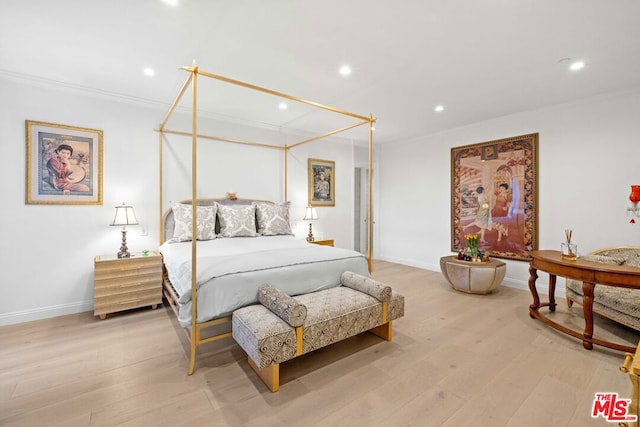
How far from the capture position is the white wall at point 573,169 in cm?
348

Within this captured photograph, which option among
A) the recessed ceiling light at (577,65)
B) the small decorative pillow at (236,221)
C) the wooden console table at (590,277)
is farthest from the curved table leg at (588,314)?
the small decorative pillow at (236,221)

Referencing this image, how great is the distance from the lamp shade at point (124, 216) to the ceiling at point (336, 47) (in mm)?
1429

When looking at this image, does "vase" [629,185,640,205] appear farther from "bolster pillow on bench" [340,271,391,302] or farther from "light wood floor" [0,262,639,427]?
"bolster pillow on bench" [340,271,391,302]

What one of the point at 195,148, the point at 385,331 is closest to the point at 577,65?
the point at 385,331

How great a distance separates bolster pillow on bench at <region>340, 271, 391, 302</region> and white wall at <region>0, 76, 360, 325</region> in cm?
253

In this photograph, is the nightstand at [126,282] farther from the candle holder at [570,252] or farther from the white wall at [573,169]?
the white wall at [573,169]

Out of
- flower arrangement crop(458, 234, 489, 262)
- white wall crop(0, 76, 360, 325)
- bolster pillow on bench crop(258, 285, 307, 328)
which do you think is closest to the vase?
flower arrangement crop(458, 234, 489, 262)

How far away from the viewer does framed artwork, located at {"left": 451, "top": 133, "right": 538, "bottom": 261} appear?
166 inches

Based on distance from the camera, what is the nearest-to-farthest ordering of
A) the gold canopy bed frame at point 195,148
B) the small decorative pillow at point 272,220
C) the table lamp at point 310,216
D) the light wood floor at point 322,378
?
the light wood floor at point 322,378 → the gold canopy bed frame at point 195,148 → the small decorative pillow at point 272,220 → the table lamp at point 310,216

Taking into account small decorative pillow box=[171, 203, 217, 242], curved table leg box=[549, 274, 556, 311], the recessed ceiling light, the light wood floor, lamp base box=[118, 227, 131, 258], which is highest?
the recessed ceiling light

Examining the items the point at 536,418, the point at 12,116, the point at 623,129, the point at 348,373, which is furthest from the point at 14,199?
the point at 623,129

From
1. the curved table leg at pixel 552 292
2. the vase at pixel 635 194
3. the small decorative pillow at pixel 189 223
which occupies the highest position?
the vase at pixel 635 194

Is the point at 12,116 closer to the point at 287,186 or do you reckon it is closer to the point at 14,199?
the point at 14,199

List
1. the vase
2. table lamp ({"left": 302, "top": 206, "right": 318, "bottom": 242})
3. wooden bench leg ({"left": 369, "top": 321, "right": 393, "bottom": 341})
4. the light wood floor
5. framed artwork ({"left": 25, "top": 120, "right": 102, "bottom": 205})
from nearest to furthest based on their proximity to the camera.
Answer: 1. the light wood floor
2. wooden bench leg ({"left": 369, "top": 321, "right": 393, "bottom": 341})
3. framed artwork ({"left": 25, "top": 120, "right": 102, "bottom": 205})
4. the vase
5. table lamp ({"left": 302, "top": 206, "right": 318, "bottom": 242})
